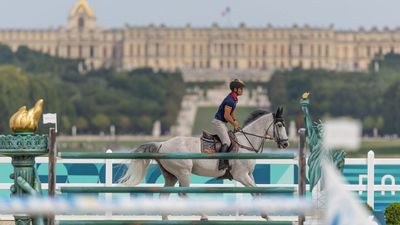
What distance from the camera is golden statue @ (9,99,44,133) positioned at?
9141mm

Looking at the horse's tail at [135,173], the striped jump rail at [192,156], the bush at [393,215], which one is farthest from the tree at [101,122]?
the striped jump rail at [192,156]

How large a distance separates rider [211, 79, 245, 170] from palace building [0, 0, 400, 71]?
466 feet

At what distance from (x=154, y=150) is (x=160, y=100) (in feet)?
338

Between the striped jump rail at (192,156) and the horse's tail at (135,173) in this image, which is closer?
the striped jump rail at (192,156)

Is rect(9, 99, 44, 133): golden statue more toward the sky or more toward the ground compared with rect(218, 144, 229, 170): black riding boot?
more toward the sky

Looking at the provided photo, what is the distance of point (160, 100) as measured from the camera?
115 meters

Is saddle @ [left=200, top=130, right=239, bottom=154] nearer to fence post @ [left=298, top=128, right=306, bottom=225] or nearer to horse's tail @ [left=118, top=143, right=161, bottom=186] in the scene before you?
horse's tail @ [left=118, top=143, right=161, bottom=186]

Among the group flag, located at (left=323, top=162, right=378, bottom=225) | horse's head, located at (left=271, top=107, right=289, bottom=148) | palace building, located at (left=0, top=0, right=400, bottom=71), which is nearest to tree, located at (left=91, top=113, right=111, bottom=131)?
palace building, located at (left=0, top=0, right=400, bottom=71)

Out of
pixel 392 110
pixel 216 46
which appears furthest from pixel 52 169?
pixel 216 46

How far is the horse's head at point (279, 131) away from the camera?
13.0 metres

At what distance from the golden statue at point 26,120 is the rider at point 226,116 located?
3.33 meters

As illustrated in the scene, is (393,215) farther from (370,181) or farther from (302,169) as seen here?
(302,169)

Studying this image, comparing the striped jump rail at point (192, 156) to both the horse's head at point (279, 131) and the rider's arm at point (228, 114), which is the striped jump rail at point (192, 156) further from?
the horse's head at point (279, 131)

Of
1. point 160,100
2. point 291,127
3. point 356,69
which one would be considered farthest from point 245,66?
point 291,127
